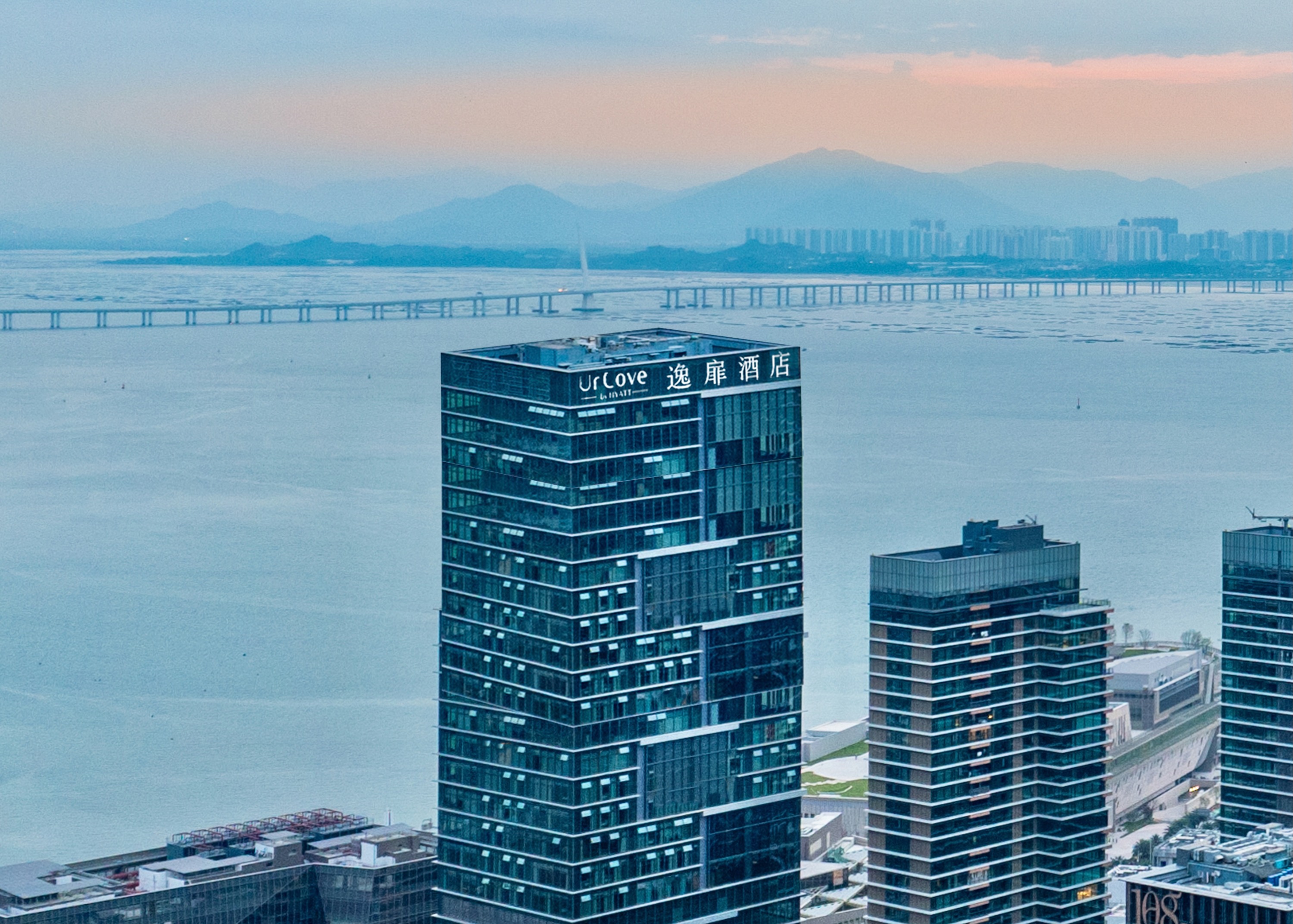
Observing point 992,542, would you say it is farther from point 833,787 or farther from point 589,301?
point 589,301

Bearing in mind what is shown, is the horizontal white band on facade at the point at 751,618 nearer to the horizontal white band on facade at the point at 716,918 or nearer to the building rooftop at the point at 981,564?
the building rooftop at the point at 981,564

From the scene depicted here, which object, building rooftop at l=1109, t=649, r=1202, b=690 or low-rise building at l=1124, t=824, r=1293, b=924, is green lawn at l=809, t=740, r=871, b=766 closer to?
building rooftop at l=1109, t=649, r=1202, b=690

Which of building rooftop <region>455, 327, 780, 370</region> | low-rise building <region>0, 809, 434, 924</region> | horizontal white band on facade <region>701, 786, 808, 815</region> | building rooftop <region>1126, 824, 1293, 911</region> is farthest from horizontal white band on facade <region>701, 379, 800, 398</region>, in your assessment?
low-rise building <region>0, 809, 434, 924</region>

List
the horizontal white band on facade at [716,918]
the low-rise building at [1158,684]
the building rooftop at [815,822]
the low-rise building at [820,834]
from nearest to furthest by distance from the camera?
the horizontal white band on facade at [716,918]
the low-rise building at [820,834]
the building rooftop at [815,822]
the low-rise building at [1158,684]

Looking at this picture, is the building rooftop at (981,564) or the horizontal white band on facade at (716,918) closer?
the horizontal white band on facade at (716,918)

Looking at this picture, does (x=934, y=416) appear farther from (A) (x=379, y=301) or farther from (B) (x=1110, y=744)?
(A) (x=379, y=301)

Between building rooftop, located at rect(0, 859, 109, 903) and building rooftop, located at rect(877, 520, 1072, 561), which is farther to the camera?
building rooftop, located at rect(877, 520, 1072, 561)

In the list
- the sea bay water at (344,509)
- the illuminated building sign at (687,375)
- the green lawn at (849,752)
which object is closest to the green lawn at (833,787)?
the green lawn at (849,752)
